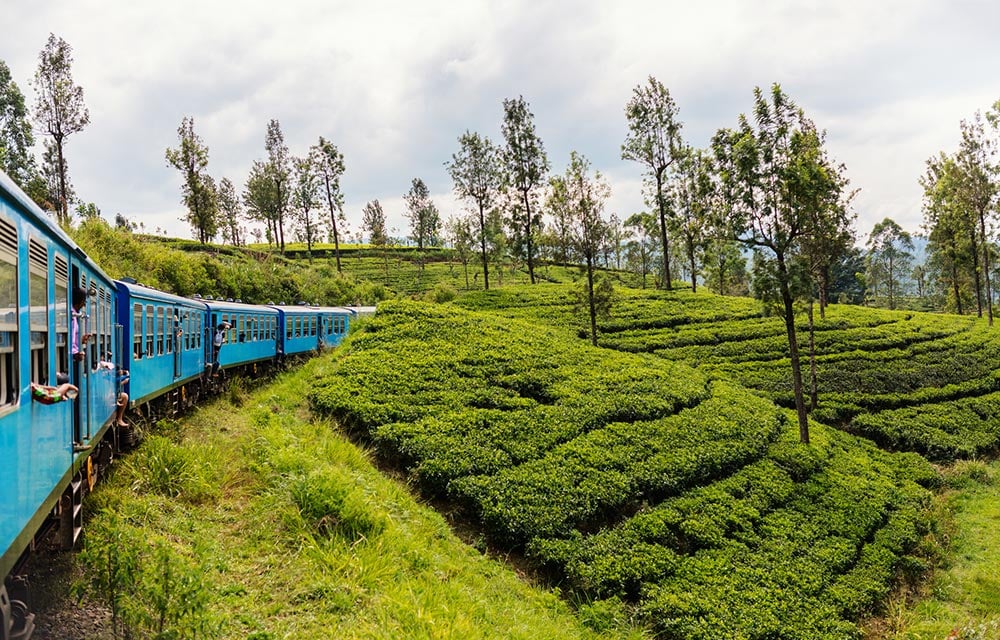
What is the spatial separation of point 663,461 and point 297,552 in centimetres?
951

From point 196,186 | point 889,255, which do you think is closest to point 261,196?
point 196,186

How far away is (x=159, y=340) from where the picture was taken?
11.0 metres

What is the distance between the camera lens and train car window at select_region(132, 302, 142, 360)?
948cm

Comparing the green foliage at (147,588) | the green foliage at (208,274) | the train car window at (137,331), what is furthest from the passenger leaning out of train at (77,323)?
the green foliage at (208,274)

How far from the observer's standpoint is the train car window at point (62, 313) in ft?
17.0

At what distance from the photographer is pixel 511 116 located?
45438 millimetres

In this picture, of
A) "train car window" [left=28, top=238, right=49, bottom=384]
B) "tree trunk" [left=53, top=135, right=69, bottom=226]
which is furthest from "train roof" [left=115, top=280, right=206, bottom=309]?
"tree trunk" [left=53, top=135, right=69, bottom=226]

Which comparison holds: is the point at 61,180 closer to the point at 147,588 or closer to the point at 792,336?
the point at 147,588

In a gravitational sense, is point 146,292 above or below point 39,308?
above

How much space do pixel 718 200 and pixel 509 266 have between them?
5499cm

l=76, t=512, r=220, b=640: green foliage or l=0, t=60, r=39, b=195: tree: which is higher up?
l=0, t=60, r=39, b=195: tree

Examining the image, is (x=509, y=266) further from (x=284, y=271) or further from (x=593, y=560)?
(x=593, y=560)

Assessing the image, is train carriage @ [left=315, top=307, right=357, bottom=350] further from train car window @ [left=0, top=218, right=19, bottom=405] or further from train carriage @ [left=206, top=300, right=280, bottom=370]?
train car window @ [left=0, top=218, right=19, bottom=405]

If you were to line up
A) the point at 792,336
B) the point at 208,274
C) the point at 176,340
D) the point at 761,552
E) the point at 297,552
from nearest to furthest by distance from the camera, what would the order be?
1. the point at 297,552
2. the point at 761,552
3. the point at 176,340
4. the point at 792,336
5. the point at 208,274
